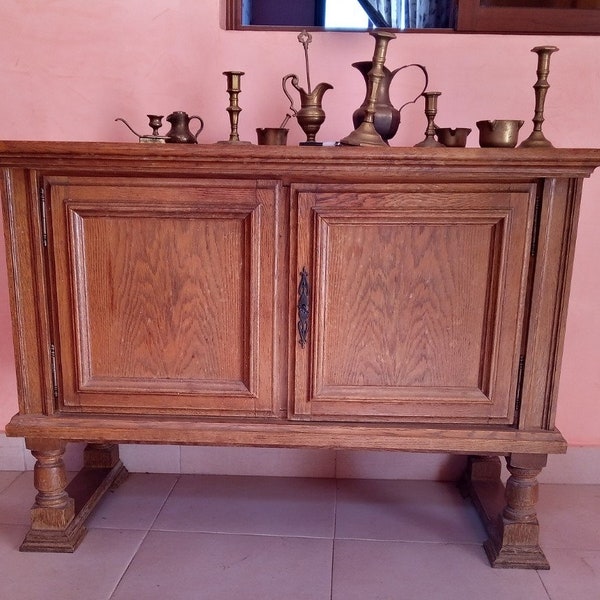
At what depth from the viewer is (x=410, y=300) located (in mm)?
1371

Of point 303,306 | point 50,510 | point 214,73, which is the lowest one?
point 50,510

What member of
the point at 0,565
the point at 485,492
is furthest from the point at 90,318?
the point at 485,492

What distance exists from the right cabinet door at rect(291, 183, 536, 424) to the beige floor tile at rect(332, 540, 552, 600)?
1.32ft

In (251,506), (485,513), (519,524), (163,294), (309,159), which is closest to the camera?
(309,159)

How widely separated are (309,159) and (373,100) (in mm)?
261

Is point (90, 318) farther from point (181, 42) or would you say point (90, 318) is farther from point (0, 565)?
point (181, 42)

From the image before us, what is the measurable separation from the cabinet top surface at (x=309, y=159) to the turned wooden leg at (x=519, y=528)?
0.71m

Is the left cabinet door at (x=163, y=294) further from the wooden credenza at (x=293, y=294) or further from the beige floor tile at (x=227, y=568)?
the beige floor tile at (x=227, y=568)

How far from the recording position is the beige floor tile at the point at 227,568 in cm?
142

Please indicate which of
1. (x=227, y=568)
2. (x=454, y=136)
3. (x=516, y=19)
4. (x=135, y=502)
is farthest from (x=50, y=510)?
(x=516, y=19)

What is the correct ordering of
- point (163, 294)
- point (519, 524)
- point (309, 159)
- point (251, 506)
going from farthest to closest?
1. point (251, 506)
2. point (519, 524)
3. point (163, 294)
4. point (309, 159)

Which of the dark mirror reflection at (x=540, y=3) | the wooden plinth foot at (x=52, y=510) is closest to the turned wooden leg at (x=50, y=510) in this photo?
the wooden plinth foot at (x=52, y=510)

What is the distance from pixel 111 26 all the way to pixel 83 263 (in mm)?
797

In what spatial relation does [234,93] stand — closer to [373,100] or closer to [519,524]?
[373,100]
